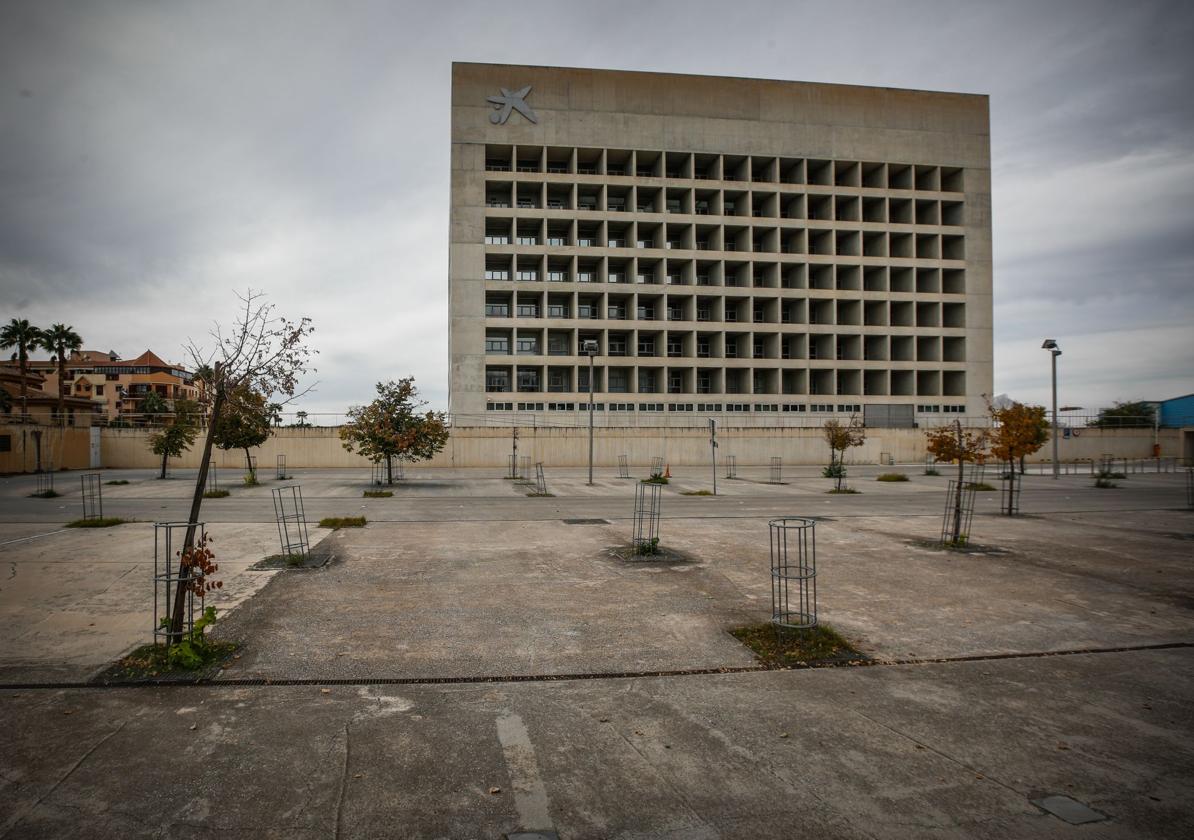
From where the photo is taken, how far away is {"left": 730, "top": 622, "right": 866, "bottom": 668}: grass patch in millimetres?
7266

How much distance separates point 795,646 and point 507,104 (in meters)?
61.3

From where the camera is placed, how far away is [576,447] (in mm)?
46500

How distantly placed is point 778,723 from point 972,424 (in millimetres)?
68046

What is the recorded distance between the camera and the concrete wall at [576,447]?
43031 mm

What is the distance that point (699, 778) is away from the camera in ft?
15.4

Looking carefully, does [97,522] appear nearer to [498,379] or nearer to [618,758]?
[618,758]

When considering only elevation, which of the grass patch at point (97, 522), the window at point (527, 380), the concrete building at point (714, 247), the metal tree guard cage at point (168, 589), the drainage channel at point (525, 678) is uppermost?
the concrete building at point (714, 247)

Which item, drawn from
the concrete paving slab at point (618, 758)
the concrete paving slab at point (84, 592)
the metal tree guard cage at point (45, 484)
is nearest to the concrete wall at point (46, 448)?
the metal tree guard cage at point (45, 484)

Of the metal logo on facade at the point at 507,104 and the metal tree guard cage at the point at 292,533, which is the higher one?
the metal logo on facade at the point at 507,104

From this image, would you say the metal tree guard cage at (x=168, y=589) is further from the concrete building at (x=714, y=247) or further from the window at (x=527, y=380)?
the window at (x=527, y=380)

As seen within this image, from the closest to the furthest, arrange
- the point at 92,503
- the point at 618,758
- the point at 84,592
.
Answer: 1. the point at 618,758
2. the point at 84,592
3. the point at 92,503

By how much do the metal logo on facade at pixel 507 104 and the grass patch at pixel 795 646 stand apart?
59979 mm

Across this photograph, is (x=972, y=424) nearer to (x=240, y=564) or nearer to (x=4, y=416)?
(x=240, y=564)

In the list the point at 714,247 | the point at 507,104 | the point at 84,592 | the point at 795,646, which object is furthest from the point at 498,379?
the point at 795,646
